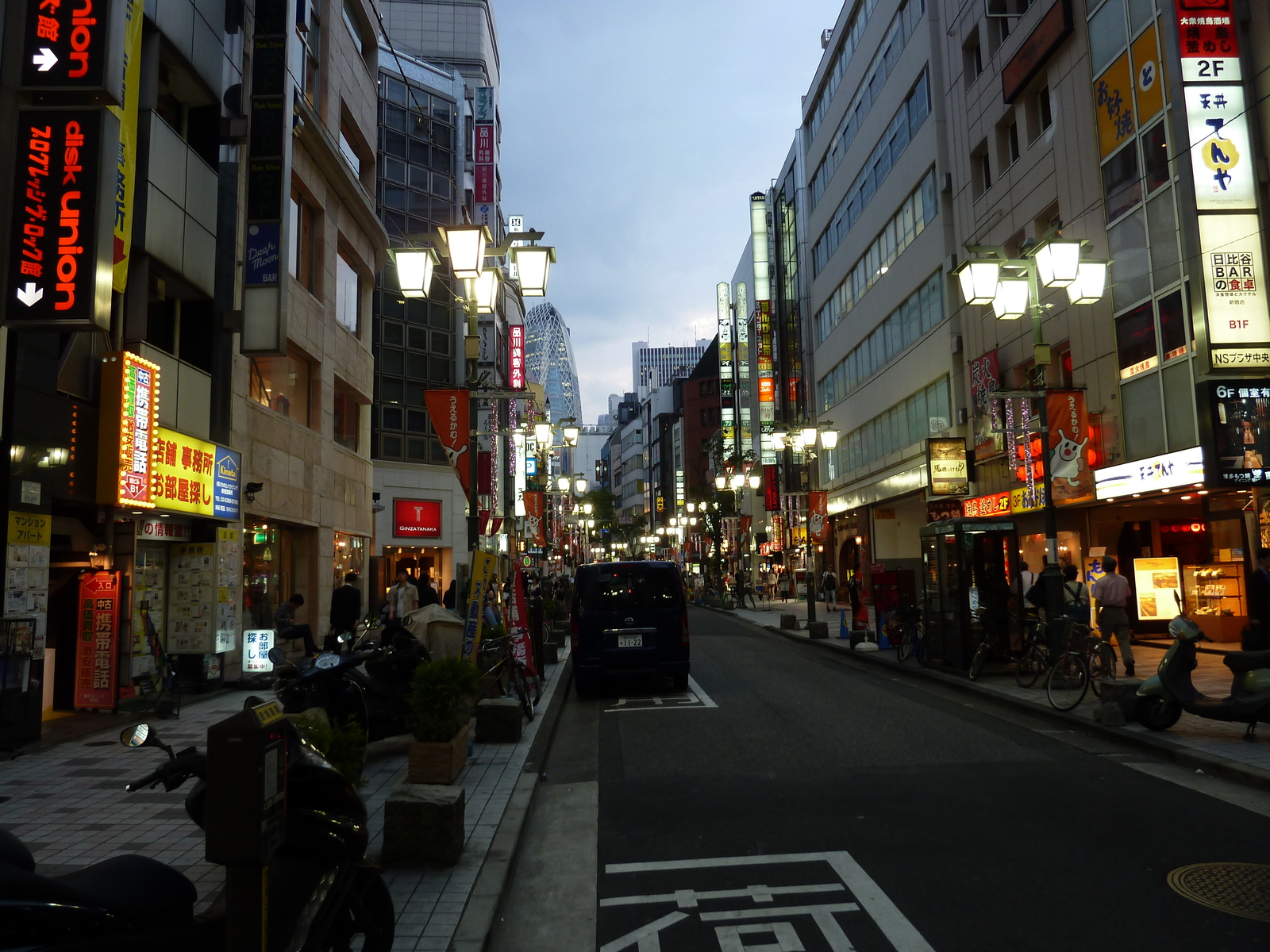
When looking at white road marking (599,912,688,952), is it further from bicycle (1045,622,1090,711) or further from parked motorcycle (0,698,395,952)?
bicycle (1045,622,1090,711)

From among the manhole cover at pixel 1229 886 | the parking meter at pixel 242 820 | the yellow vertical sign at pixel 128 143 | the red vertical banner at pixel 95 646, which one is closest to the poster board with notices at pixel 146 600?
the red vertical banner at pixel 95 646

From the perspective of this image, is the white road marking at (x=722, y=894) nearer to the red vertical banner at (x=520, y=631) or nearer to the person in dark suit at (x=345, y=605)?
the red vertical banner at (x=520, y=631)

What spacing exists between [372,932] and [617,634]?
1017 centimetres

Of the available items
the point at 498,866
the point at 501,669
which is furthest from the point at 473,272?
the point at 498,866

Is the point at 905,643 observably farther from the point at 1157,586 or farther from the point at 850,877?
the point at 850,877

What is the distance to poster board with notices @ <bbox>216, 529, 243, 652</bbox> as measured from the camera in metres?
15.8

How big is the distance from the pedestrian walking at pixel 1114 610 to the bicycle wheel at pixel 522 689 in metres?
8.91

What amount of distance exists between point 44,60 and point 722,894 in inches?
414

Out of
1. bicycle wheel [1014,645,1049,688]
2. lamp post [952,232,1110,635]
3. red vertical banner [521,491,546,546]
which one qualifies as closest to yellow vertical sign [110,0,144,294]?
lamp post [952,232,1110,635]

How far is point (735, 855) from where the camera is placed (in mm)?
6160

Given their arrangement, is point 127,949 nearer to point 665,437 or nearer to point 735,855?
point 735,855

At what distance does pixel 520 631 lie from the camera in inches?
494

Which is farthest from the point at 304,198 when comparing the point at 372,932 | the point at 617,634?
the point at 372,932

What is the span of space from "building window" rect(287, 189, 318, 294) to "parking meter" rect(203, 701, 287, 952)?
1951 centimetres
